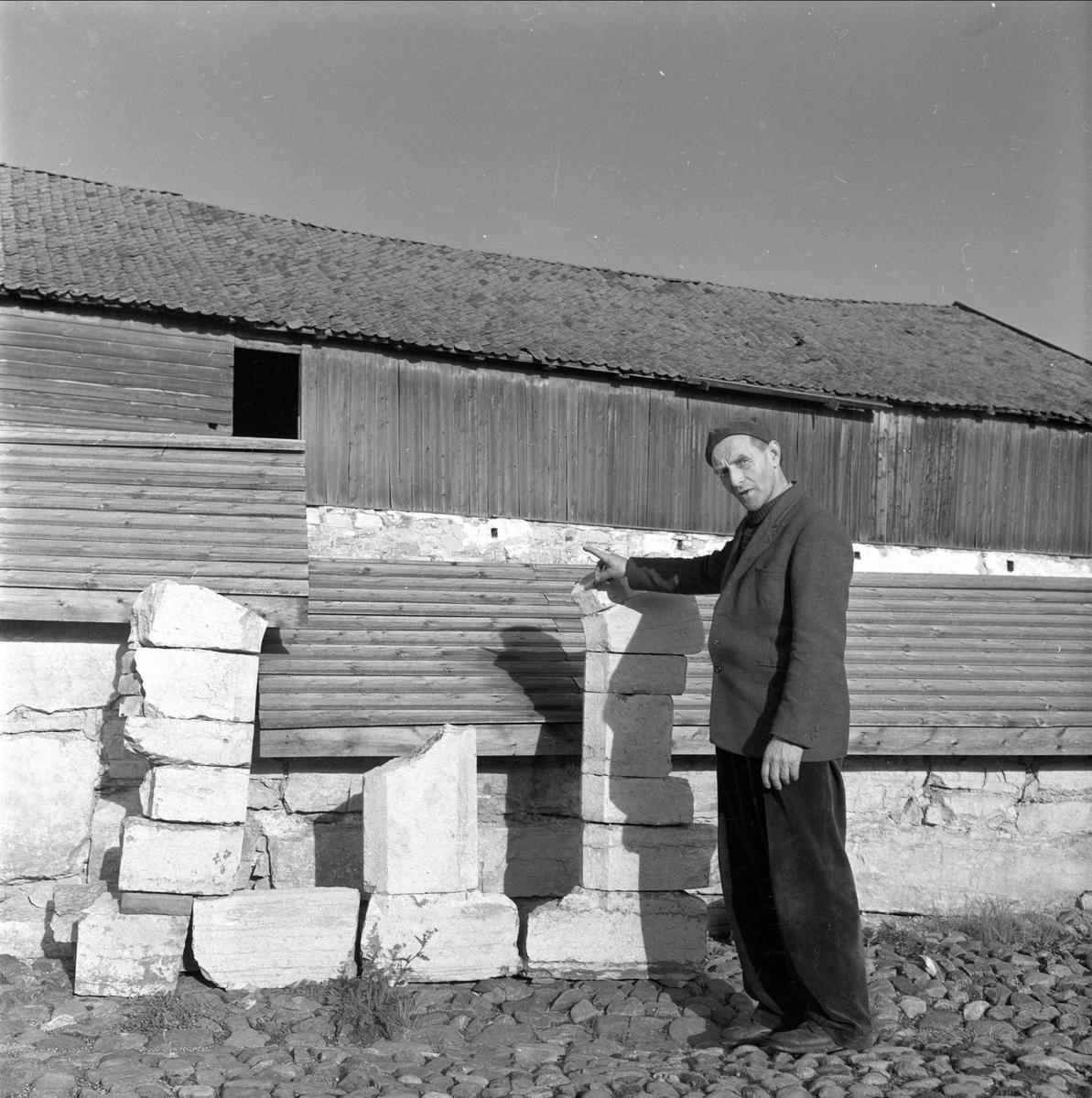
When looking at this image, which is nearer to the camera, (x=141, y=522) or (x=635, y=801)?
(x=635, y=801)

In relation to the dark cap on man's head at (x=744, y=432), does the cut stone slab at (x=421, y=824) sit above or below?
below

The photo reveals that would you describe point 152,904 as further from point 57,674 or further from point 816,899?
point 816,899

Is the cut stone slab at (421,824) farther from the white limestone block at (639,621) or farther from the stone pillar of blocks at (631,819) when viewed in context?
the white limestone block at (639,621)

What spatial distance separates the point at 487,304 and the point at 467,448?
101 inches

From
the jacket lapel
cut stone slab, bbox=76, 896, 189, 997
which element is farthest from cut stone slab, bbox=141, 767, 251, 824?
the jacket lapel

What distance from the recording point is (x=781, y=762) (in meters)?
3.96

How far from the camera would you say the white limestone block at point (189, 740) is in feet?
16.0

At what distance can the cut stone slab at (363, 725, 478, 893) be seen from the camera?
16.2 feet

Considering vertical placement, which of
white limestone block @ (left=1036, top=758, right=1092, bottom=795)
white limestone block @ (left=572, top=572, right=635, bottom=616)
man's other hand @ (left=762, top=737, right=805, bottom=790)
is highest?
white limestone block @ (left=572, top=572, right=635, bottom=616)

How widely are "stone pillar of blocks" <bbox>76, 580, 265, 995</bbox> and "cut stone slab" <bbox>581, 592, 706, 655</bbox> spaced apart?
1590 millimetres

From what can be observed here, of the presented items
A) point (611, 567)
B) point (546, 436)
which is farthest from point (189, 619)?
point (546, 436)

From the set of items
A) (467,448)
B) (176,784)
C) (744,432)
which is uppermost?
(467,448)

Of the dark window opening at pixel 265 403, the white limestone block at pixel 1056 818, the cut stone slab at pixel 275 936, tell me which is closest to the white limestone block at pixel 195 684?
the cut stone slab at pixel 275 936

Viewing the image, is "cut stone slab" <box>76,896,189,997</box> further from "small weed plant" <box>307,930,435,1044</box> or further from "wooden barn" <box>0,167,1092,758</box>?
"wooden barn" <box>0,167,1092,758</box>
